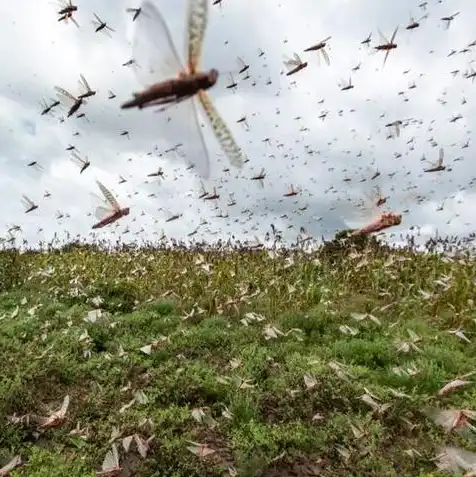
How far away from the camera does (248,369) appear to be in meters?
6.82

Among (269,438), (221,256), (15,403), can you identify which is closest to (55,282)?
(221,256)

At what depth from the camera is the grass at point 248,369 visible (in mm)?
5340

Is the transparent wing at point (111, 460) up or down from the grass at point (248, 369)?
up

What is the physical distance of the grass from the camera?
5340 mm

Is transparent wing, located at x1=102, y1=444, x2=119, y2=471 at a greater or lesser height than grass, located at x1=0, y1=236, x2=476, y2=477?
greater

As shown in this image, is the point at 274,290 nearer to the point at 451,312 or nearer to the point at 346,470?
the point at 451,312

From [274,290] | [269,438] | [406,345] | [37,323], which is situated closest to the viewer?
[269,438]

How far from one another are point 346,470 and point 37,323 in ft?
17.3

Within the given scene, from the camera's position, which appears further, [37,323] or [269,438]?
[37,323]

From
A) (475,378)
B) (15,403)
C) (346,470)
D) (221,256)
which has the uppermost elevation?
(15,403)

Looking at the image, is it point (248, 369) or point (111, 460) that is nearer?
point (111, 460)

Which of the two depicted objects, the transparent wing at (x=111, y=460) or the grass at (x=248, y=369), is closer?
the transparent wing at (x=111, y=460)

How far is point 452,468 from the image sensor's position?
5082 millimetres

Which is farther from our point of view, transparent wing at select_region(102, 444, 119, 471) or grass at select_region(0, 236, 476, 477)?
grass at select_region(0, 236, 476, 477)
